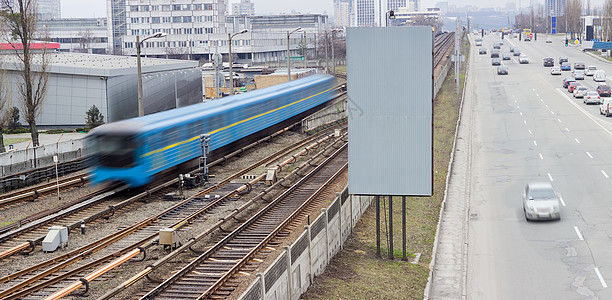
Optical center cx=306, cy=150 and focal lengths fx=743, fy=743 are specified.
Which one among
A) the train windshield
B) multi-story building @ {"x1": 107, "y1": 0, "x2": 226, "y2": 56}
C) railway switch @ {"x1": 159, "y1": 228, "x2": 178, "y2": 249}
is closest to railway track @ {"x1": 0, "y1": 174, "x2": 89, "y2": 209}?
the train windshield

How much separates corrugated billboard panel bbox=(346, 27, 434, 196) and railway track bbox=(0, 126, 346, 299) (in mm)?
6494

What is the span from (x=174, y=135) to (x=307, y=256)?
1265 cm

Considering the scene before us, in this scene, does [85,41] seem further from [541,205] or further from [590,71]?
[541,205]

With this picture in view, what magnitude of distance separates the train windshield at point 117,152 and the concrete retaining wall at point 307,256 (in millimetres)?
8294

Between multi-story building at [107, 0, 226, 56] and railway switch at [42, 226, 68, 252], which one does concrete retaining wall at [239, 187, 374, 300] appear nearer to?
railway switch at [42, 226, 68, 252]

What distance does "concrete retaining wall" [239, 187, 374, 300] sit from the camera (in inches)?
626

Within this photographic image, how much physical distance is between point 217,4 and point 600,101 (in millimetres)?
108646

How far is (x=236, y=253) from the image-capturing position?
68.4 feet

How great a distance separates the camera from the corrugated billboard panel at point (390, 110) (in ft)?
69.6

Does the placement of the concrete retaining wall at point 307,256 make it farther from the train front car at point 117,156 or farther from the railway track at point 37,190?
the railway track at point 37,190

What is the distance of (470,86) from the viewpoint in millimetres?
75562

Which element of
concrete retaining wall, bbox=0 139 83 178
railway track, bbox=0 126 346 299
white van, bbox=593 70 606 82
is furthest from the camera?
white van, bbox=593 70 606 82

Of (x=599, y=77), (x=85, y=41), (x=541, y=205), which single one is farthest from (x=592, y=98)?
(x=85, y=41)

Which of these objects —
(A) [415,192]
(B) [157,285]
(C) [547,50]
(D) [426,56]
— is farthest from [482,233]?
(C) [547,50]
